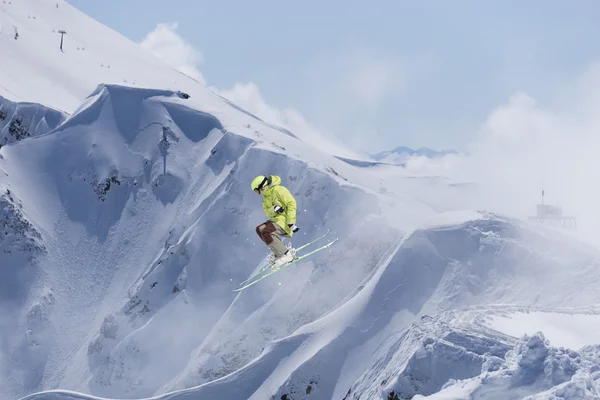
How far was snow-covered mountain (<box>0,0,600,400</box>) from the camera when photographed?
105ft

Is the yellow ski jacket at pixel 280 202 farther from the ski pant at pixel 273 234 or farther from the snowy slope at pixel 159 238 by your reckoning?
the snowy slope at pixel 159 238

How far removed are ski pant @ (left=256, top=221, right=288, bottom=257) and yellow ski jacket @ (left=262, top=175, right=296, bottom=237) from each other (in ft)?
1.45

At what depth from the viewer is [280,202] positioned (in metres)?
22.6

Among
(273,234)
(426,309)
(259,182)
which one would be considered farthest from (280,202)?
(426,309)

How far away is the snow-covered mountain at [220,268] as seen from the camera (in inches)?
1259

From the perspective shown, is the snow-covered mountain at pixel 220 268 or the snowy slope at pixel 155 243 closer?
the snow-covered mountain at pixel 220 268

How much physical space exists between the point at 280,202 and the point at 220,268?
32.6m

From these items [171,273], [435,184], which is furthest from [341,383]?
[435,184]

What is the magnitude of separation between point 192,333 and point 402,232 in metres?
16.6

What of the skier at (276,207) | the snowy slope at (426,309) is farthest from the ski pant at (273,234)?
the snowy slope at (426,309)

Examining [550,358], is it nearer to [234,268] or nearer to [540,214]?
[234,268]

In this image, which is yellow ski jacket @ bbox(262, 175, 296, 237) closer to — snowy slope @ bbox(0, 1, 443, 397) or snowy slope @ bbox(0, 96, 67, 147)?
snowy slope @ bbox(0, 1, 443, 397)

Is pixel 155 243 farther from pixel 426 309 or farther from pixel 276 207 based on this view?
pixel 276 207

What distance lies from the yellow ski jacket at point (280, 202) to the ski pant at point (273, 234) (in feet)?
1.45
